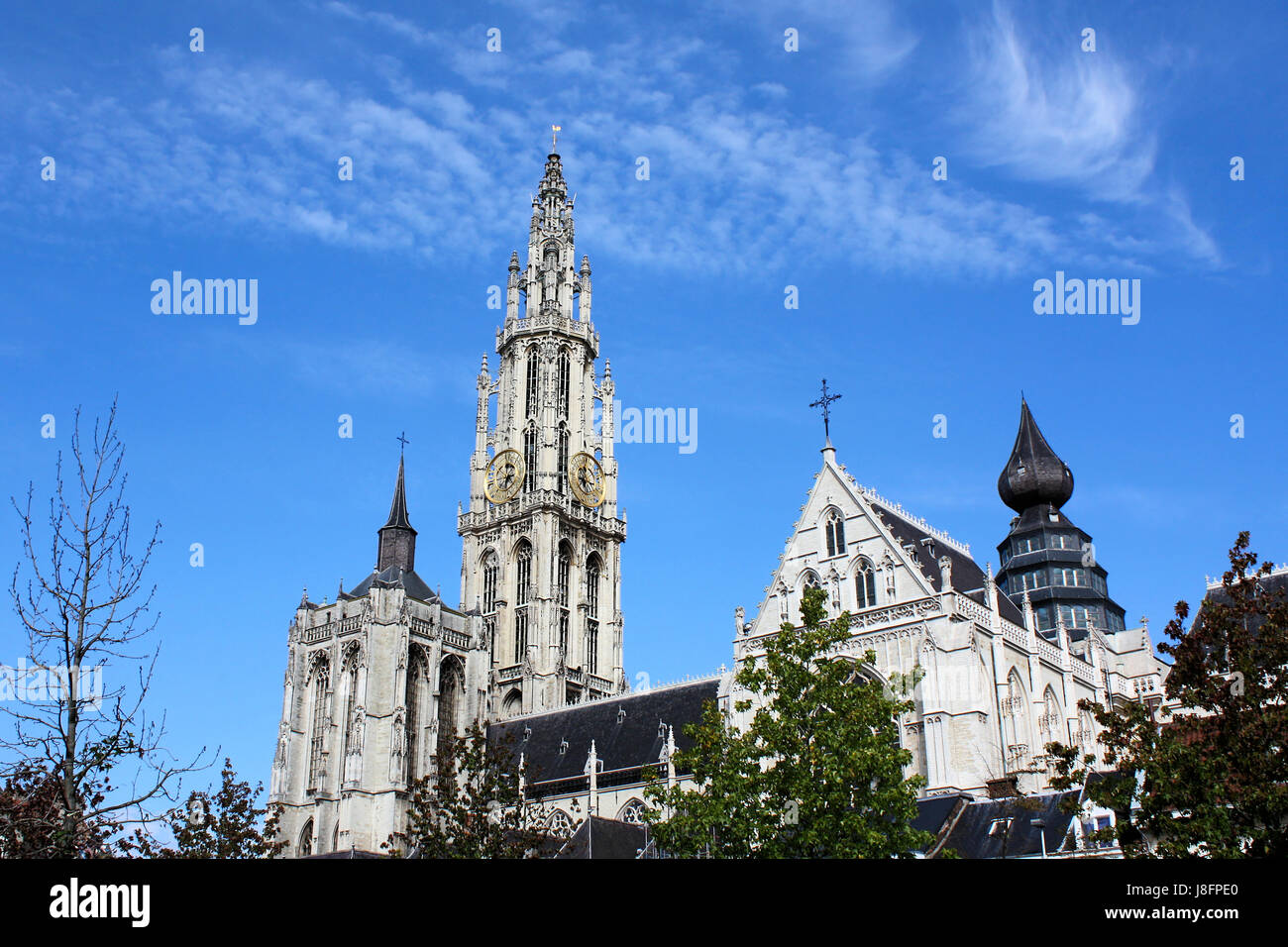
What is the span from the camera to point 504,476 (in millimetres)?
74312

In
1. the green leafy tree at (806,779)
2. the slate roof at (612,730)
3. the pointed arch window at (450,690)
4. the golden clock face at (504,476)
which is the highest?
the golden clock face at (504,476)

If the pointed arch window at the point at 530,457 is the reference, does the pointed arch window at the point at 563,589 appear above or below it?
below

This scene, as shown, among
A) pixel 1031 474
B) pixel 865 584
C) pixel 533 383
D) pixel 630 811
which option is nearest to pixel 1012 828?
pixel 865 584

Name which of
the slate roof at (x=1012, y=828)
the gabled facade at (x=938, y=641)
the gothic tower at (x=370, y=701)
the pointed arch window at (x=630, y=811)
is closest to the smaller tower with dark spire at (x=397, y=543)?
the gothic tower at (x=370, y=701)

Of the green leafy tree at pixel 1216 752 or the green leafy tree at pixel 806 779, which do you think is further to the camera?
the green leafy tree at pixel 806 779

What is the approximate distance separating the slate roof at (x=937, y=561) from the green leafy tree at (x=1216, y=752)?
17730mm

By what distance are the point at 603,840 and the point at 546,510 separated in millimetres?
32968

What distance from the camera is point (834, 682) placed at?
25078 millimetres

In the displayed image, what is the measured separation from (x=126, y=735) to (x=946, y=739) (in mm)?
26579

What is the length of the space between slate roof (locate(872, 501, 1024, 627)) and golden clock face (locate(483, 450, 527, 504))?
3413 cm

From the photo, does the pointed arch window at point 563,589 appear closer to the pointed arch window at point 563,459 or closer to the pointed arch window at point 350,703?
the pointed arch window at point 563,459

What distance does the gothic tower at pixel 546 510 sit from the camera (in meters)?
68.5
